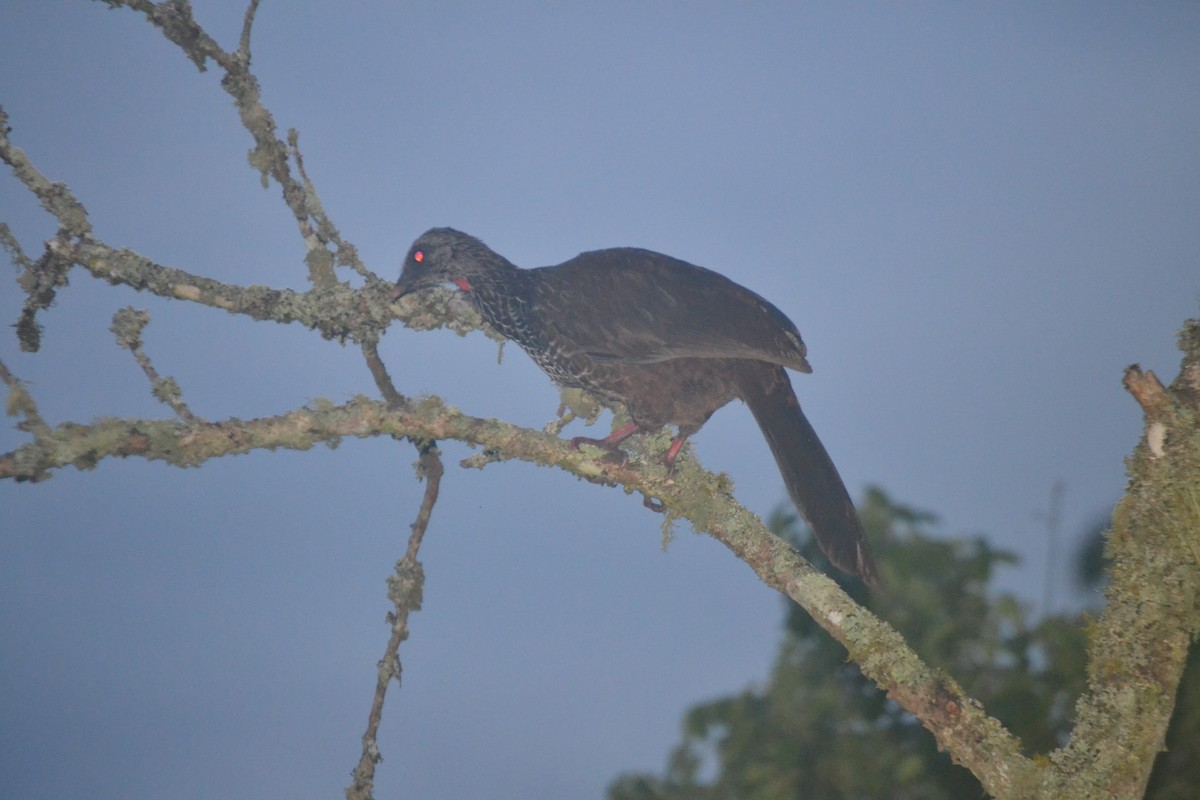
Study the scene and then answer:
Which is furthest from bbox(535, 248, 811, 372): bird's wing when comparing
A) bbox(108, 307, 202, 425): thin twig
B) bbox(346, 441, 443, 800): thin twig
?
bbox(108, 307, 202, 425): thin twig

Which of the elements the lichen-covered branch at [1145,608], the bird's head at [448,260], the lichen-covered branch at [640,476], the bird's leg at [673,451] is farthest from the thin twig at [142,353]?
the lichen-covered branch at [1145,608]

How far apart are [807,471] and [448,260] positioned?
2373 mm

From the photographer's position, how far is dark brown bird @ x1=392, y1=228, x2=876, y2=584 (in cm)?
459

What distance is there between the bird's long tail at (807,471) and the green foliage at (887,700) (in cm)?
146

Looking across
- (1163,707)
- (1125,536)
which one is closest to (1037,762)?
(1163,707)

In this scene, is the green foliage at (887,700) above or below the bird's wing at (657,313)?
below

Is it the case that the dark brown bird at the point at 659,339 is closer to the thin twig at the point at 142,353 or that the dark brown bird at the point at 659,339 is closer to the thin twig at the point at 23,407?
the thin twig at the point at 142,353

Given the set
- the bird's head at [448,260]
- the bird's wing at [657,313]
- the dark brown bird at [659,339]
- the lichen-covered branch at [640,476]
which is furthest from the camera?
the bird's head at [448,260]

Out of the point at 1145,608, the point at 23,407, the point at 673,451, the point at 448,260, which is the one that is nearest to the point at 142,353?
the point at 23,407

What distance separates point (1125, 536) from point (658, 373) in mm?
2310

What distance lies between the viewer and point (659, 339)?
492 cm

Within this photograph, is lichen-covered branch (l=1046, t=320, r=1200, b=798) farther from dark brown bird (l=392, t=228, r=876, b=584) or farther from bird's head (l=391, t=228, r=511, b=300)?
bird's head (l=391, t=228, r=511, b=300)

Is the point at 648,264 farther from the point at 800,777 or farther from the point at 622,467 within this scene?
the point at 800,777

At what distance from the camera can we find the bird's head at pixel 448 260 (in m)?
5.41
